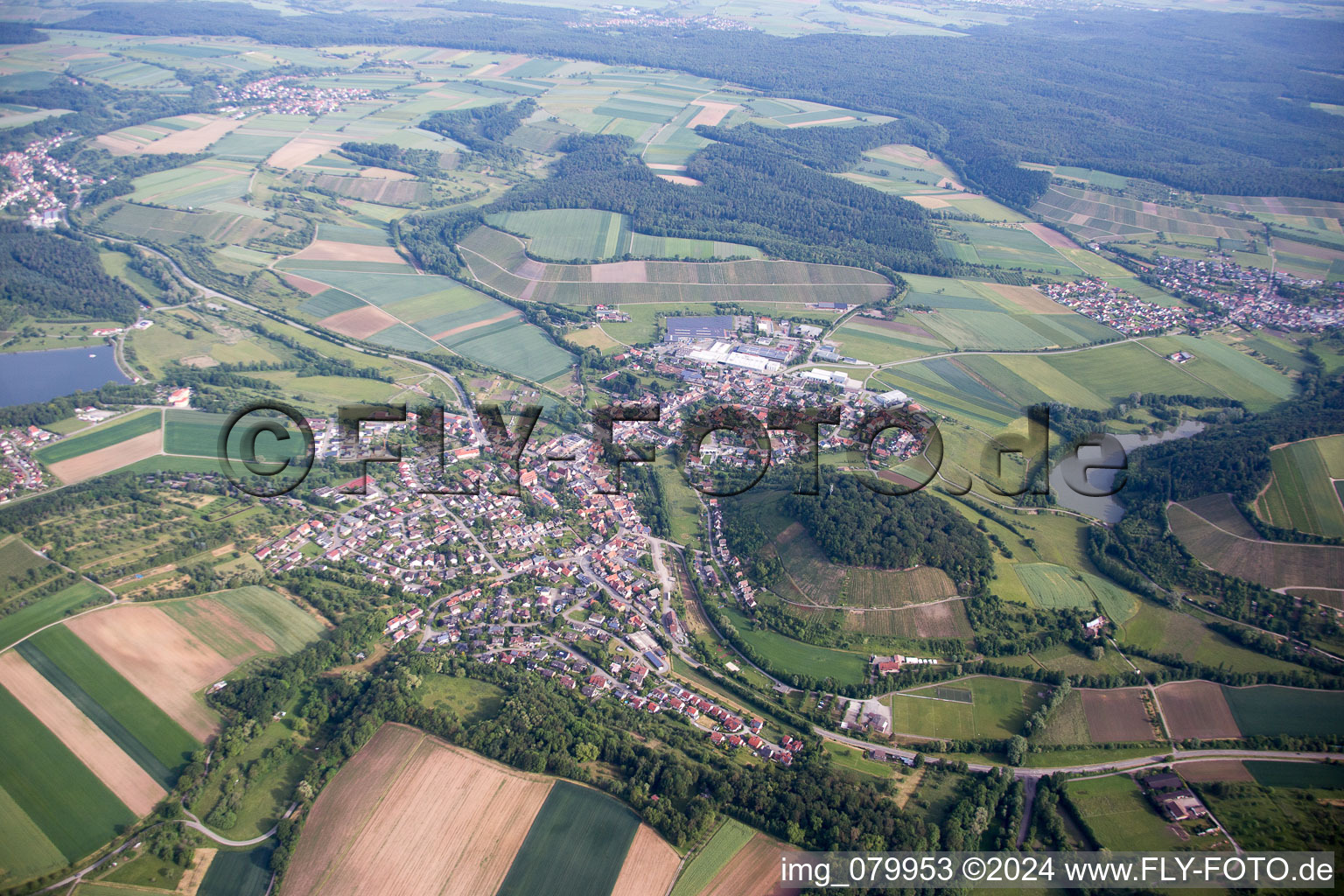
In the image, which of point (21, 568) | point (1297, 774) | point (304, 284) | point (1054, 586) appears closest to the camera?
point (1297, 774)

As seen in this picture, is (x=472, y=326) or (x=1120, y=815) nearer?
(x=1120, y=815)

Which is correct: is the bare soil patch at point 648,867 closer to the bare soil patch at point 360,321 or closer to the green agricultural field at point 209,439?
the green agricultural field at point 209,439

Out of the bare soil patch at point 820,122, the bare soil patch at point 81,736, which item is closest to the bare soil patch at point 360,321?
the bare soil patch at point 81,736

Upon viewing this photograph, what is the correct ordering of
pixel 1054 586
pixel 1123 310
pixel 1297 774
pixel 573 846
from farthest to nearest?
pixel 1123 310
pixel 1054 586
pixel 1297 774
pixel 573 846

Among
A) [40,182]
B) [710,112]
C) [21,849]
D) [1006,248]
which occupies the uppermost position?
[710,112]

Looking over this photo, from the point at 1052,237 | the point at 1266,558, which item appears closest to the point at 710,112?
the point at 1052,237

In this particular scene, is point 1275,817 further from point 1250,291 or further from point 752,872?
point 1250,291

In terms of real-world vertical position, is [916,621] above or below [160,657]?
above

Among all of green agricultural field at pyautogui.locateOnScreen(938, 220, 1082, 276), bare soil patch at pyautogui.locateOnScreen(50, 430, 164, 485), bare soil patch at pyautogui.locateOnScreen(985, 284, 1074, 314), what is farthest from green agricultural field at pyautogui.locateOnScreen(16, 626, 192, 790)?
green agricultural field at pyautogui.locateOnScreen(938, 220, 1082, 276)

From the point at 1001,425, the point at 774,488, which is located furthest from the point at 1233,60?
the point at 774,488
